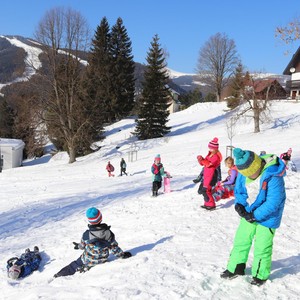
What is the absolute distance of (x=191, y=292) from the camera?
3.72 metres

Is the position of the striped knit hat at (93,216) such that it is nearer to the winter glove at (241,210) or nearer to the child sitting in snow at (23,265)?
the child sitting in snow at (23,265)

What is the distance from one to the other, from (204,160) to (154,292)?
4.15m

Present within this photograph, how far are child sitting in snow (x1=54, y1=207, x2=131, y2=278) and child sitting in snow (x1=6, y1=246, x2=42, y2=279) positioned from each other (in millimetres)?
867

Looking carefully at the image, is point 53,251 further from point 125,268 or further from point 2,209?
point 2,209

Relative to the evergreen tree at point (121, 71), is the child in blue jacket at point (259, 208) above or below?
below

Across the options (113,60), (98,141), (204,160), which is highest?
(113,60)

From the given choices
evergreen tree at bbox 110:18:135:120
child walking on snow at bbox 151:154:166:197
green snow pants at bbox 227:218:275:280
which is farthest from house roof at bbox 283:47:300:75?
green snow pants at bbox 227:218:275:280

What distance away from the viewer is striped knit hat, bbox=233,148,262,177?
3545 mm

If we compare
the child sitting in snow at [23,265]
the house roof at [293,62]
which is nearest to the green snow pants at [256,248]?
the child sitting in snow at [23,265]

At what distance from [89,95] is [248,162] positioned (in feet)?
98.8

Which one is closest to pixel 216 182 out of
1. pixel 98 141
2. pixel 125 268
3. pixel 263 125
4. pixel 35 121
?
pixel 125 268

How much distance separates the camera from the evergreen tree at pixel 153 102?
109ft

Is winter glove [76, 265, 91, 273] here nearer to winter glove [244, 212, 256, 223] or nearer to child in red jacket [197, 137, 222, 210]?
winter glove [244, 212, 256, 223]

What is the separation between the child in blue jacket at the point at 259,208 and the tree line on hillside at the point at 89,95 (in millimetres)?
23336
